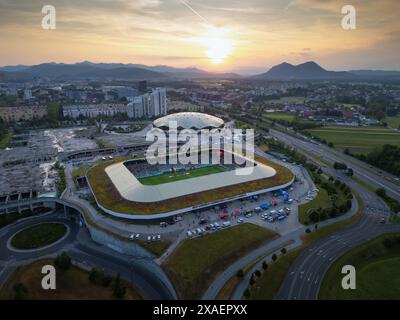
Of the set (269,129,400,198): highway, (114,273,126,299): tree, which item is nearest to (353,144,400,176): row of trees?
(269,129,400,198): highway

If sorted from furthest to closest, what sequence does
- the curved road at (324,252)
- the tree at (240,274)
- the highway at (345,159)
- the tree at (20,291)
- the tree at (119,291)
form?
the highway at (345,159)
the tree at (240,274)
the curved road at (324,252)
the tree at (119,291)
the tree at (20,291)

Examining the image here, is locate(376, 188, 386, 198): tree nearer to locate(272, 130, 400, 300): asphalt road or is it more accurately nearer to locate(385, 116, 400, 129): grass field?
locate(272, 130, 400, 300): asphalt road

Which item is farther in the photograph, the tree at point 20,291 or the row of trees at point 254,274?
the row of trees at point 254,274

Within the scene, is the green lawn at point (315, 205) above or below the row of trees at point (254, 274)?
above

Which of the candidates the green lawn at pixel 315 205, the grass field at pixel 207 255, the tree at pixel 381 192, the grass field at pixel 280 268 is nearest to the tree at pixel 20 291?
the grass field at pixel 207 255

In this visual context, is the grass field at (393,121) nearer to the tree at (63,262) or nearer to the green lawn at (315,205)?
the green lawn at (315,205)

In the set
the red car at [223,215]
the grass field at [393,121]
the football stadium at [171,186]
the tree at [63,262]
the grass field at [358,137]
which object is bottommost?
the tree at [63,262]

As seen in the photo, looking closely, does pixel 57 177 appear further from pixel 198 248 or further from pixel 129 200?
pixel 198 248
